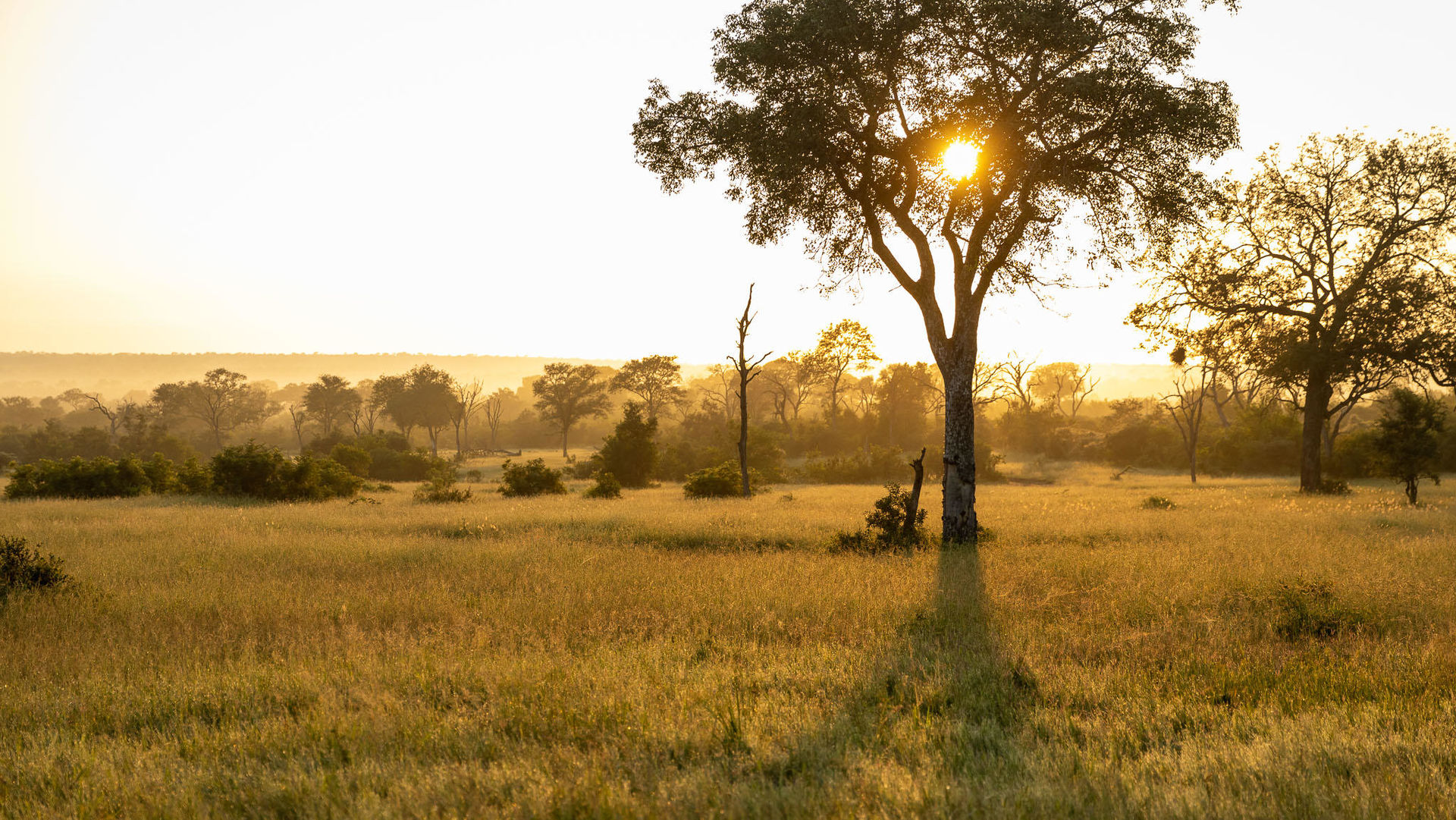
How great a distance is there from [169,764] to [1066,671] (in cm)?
648

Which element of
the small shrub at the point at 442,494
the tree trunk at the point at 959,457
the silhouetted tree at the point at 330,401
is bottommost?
the small shrub at the point at 442,494

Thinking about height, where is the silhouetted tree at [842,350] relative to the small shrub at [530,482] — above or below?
above

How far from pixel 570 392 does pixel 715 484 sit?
163ft

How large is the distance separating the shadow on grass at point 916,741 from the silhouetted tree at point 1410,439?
72.4ft

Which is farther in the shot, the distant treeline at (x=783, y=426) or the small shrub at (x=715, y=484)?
the distant treeline at (x=783, y=426)

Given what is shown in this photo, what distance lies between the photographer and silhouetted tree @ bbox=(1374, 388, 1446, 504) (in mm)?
21188

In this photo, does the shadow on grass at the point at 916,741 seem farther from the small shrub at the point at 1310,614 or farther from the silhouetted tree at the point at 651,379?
the silhouetted tree at the point at 651,379

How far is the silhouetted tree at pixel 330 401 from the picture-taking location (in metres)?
85.4

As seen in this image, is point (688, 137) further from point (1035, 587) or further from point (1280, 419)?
point (1280, 419)

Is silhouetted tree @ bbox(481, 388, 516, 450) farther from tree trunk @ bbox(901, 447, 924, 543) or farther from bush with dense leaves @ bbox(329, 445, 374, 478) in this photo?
tree trunk @ bbox(901, 447, 924, 543)

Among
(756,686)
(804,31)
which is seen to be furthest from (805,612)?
(804,31)

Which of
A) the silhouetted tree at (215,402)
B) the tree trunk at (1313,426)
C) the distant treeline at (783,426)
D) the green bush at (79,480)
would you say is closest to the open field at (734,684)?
the tree trunk at (1313,426)

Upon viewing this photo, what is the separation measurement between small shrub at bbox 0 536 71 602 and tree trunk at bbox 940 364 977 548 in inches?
544

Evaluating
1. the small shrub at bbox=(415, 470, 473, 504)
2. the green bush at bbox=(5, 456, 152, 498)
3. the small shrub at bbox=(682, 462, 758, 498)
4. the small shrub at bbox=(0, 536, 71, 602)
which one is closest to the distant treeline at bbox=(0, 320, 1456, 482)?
the small shrub at bbox=(682, 462, 758, 498)
